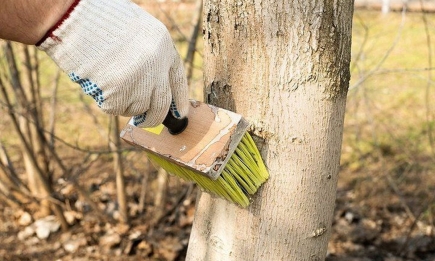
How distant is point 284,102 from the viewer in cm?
130

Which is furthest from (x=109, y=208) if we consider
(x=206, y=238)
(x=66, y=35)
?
(x=66, y=35)

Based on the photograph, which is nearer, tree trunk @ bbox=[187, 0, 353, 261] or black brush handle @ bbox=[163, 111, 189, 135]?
tree trunk @ bbox=[187, 0, 353, 261]

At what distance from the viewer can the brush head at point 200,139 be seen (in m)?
1.33

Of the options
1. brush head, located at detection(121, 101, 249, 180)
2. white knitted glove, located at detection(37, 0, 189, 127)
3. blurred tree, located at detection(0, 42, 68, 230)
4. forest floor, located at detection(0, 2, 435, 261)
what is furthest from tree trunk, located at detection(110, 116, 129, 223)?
white knitted glove, located at detection(37, 0, 189, 127)

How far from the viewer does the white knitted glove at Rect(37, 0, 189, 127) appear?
1177 millimetres

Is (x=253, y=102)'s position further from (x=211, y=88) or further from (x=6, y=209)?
(x=6, y=209)

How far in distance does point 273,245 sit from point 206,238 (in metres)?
0.23

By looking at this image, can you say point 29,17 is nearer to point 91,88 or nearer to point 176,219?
point 91,88

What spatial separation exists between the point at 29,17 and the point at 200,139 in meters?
0.54

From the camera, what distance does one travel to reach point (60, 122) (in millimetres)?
4508

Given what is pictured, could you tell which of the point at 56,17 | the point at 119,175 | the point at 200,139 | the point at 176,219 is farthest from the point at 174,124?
the point at 176,219

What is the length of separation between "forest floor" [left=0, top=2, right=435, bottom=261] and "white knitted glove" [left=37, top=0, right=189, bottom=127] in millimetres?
1351

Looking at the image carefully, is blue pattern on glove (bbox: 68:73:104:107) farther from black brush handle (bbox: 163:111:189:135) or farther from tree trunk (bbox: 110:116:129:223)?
tree trunk (bbox: 110:116:129:223)

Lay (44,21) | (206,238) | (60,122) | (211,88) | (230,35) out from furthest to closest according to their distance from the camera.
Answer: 1. (60,122)
2. (206,238)
3. (211,88)
4. (230,35)
5. (44,21)
